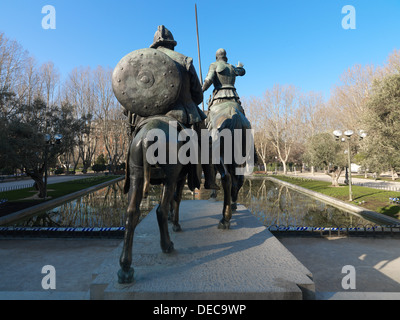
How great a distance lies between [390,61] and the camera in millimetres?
28000

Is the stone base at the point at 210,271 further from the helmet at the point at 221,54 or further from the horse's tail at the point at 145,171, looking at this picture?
the helmet at the point at 221,54

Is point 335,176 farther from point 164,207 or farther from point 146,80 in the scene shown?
point 146,80

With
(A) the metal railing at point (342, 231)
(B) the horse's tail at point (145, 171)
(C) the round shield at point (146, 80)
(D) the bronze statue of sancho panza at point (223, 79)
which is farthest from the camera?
(A) the metal railing at point (342, 231)

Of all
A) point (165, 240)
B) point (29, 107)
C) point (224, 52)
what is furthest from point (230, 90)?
point (29, 107)

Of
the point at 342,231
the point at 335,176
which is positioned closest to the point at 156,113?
the point at 342,231

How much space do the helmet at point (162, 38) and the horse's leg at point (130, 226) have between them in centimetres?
218

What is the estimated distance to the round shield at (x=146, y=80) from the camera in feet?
10.3

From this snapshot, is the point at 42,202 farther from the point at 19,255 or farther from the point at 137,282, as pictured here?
the point at 137,282

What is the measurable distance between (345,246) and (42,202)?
13.4 m

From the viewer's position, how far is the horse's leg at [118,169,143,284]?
2.68 meters

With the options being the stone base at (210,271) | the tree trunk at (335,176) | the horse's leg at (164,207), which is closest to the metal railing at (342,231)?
the stone base at (210,271)

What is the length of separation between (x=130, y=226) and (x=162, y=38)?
284 cm

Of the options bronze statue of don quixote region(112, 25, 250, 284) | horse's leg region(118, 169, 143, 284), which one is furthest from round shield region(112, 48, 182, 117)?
horse's leg region(118, 169, 143, 284)

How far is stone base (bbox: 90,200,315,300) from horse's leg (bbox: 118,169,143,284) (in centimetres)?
11
